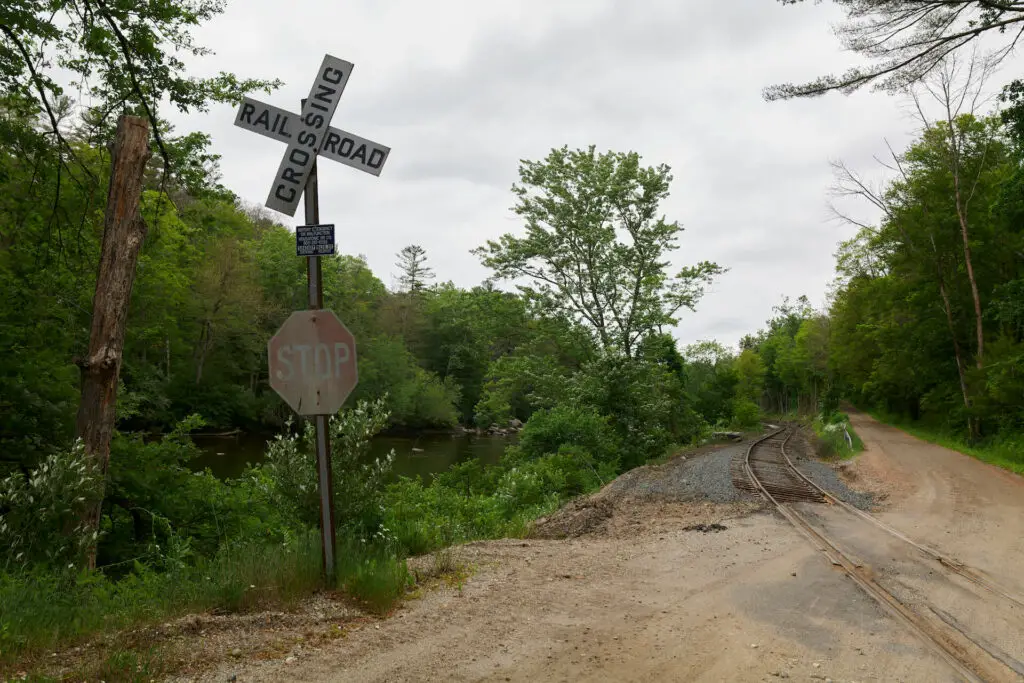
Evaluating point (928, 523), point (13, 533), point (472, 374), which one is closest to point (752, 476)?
point (928, 523)

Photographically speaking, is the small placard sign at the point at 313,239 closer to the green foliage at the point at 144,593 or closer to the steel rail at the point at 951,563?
the green foliage at the point at 144,593

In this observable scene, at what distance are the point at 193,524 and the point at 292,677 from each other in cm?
582

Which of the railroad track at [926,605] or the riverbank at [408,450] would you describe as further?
the riverbank at [408,450]

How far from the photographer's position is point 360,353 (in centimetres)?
5150

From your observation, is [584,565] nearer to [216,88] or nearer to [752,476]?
[216,88]

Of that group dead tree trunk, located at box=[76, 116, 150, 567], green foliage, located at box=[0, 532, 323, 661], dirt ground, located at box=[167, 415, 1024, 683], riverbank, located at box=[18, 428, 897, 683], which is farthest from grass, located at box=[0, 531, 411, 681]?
dead tree trunk, located at box=[76, 116, 150, 567]

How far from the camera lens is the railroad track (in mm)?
4776

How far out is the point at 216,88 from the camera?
10195 mm

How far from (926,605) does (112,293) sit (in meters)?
8.77

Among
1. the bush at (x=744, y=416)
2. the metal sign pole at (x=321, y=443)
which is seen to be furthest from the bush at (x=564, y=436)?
the bush at (x=744, y=416)

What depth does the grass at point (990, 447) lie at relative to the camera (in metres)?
18.7

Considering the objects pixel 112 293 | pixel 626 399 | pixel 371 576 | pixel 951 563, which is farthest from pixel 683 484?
pixel 112 293

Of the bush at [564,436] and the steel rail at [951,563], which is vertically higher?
the bush at [564,436]

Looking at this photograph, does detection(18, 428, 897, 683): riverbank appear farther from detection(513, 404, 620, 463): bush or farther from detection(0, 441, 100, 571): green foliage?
detection(513, 404, 620, 463): bush
